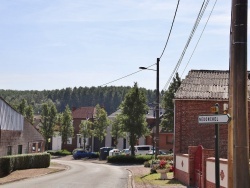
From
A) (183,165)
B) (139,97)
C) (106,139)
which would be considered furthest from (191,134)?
(106,139)

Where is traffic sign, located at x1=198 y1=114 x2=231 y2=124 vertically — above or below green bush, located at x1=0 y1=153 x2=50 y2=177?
above

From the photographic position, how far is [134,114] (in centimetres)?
5544

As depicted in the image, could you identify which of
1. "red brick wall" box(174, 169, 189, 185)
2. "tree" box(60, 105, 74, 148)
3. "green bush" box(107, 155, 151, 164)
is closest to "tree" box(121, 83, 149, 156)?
"green bush" box(107, 155, 151, 164)

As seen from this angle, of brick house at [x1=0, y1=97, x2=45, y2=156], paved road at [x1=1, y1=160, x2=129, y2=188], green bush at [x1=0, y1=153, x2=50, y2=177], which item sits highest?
brick house at [x1=0, y1=97, x2=45, y2=156]

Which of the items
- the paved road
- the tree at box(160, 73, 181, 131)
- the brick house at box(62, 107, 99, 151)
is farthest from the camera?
the brick house at box(62, 107, 99, 151)

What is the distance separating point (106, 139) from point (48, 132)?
12749 mm

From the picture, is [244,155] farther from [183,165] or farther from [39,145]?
[39,145]

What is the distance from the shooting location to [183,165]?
23.7 m

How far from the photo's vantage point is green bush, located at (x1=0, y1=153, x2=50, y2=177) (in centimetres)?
3074

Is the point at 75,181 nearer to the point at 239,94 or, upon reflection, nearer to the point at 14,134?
the point at 14,134

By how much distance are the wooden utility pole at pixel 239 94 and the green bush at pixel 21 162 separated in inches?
980

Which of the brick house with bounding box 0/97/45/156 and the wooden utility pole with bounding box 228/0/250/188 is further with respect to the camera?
the brick house with bounding box 0/97/45/156

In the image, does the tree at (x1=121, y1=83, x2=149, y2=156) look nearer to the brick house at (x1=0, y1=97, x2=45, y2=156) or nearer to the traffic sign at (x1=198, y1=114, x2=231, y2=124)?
the brick house at (x1=0, y1=97, x2=45, y2=156)

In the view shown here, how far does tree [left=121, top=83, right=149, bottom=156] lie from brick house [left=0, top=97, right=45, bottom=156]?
38.4ft
